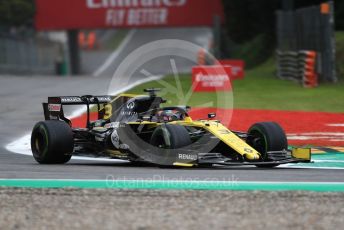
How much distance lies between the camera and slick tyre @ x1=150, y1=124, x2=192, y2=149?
11.8 m

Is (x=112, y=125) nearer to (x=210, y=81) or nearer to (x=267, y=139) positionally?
(x=267, y=139)

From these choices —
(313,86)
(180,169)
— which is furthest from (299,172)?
(313,86)

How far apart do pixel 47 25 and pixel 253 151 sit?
44363mm

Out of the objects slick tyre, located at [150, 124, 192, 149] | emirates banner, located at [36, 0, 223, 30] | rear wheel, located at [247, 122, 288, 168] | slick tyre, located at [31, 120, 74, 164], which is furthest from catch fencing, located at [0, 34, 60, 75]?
slick tyre, located at [150, 124, 192, 149]

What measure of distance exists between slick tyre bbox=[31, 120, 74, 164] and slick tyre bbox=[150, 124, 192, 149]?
65.2 inches

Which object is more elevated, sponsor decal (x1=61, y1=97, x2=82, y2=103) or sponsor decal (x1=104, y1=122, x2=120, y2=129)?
sponsor decal (x1=61, y1=97, x2=82, y2=103)

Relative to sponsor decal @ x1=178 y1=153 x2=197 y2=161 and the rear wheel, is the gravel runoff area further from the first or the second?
the rear wheel

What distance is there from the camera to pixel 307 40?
34781 mm

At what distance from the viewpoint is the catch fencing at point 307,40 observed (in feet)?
104

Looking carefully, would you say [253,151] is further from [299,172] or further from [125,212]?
[125,212]

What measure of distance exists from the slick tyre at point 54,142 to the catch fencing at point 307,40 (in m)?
19.6

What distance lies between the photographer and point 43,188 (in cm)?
1034

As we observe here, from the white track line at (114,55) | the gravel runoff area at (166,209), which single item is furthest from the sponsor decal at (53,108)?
the white track line at (114,55)

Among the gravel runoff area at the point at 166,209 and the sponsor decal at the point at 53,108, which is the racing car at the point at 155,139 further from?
the gravel runoff area at the point at 166,209
